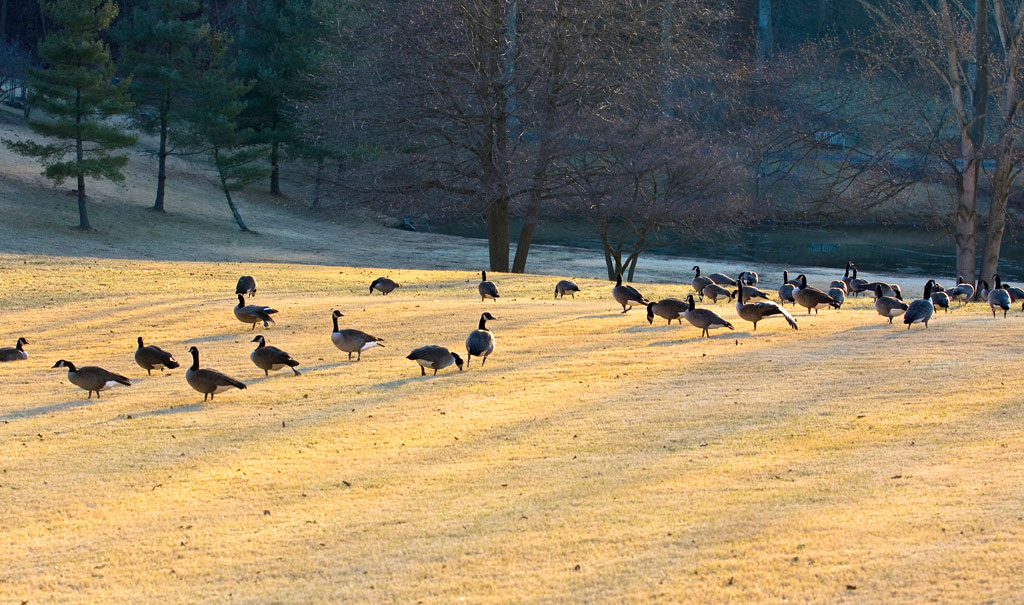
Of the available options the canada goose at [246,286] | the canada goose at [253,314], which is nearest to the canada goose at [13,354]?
the canada goose at [253,314]

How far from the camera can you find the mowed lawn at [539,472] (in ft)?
29.8

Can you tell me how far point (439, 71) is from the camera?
3938 cm

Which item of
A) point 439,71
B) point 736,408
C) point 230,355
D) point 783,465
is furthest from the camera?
point 439,71

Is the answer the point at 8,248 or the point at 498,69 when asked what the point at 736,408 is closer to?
the point at 498,69

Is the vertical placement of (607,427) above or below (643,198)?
below

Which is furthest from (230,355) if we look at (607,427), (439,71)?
(439,71)

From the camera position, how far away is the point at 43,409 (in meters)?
15.8

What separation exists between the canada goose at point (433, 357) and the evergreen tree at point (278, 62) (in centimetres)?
5009

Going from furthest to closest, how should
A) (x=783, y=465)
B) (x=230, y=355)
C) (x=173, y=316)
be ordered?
1. (x=173, y=316)
2. (x=230, y=355)
3. (x=783, y=465)

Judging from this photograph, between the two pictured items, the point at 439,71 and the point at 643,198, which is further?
the point at 643,198

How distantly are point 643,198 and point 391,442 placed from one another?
110 feet

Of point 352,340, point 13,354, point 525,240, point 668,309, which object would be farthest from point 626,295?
point 525,240

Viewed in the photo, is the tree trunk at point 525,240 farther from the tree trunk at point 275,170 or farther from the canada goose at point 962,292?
the tree trunk at point 275,170

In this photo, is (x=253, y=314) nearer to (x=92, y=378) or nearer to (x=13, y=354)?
(x=13, y=354)
